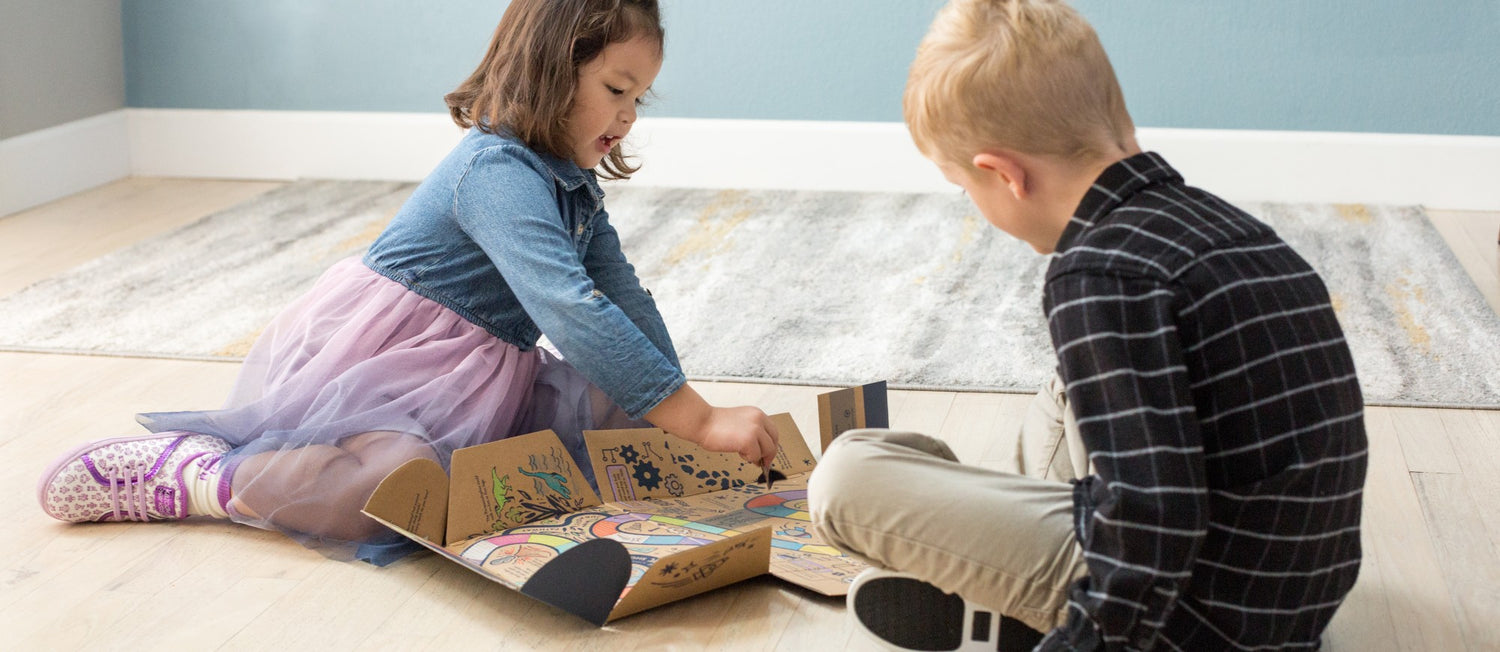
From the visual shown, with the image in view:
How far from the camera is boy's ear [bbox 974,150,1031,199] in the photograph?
81 centimetres

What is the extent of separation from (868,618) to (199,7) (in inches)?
101

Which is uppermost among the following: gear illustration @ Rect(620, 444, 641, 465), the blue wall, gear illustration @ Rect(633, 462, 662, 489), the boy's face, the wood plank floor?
the blue wall

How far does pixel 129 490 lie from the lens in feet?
3.91

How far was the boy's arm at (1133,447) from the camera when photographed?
0.72 m

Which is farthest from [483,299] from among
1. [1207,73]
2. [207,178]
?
[207,178]

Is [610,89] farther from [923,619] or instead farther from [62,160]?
[62,160]

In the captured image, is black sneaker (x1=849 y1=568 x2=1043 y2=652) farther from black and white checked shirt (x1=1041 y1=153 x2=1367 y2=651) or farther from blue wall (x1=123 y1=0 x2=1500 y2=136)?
blue wall (x1=123 y1=0 x2=1500 y2=136)

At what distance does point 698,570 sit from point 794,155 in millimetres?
1848

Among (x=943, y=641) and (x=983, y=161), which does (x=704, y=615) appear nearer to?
(x=943, y=641)

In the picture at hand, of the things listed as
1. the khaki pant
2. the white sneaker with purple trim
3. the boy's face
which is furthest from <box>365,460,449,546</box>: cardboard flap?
the boy's face

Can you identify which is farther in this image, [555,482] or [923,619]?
[555,482]

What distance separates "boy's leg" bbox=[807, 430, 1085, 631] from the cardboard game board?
6.4 inches

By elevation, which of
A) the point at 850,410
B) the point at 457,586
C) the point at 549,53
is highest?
the point at 549,53

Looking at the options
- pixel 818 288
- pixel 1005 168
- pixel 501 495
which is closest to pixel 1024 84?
pixel 1005 168
